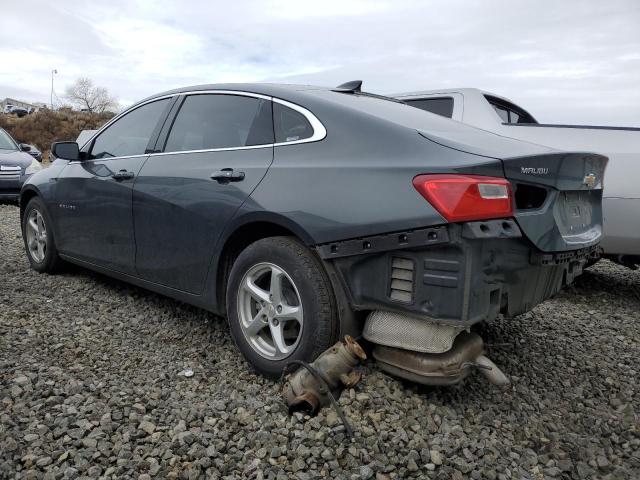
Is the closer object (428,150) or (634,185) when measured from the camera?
(428,150)

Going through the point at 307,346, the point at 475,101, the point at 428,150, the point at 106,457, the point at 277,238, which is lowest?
the point at 106,457

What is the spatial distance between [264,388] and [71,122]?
44417 mm

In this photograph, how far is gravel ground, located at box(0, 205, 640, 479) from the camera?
212cm

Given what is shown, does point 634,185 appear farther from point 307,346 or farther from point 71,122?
point 71,122

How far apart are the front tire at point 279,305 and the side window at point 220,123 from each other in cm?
65

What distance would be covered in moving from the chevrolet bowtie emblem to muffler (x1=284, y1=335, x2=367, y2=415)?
146 centimetres

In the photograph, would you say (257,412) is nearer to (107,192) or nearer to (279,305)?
(279,305)

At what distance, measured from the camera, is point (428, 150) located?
93.7 inches

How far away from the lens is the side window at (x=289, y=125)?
279cm

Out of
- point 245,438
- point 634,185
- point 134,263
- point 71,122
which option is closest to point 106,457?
point 245,438

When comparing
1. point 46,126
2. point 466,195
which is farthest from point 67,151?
point 46,126

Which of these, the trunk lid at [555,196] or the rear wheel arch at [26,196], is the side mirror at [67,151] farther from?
the trunk lid at [555,196]

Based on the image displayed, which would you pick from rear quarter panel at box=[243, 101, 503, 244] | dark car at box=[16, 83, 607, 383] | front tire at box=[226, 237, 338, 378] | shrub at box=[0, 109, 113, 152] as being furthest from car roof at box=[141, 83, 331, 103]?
shrub at box=[0, 109, 113, 152]

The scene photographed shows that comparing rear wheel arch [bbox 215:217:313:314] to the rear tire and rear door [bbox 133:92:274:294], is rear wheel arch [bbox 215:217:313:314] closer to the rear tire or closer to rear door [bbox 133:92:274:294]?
rear door [bbox 133:92:274:294]
